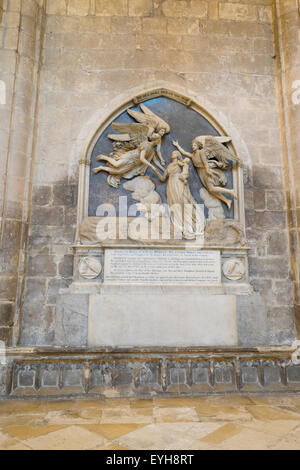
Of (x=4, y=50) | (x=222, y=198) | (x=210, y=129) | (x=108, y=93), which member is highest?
(x=4, y=50)

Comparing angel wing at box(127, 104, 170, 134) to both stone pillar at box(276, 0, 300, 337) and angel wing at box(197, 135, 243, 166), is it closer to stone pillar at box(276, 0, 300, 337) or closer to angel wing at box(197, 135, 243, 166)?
angel wing at box(197, 135, 243, 166)

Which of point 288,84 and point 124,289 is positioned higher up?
point 288,84

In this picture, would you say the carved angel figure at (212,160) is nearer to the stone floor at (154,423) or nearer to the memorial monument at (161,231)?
the memorial monument at (161,231)

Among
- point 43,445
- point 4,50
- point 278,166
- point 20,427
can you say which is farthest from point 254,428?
point 4,50

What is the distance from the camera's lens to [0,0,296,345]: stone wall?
5164 millimetres

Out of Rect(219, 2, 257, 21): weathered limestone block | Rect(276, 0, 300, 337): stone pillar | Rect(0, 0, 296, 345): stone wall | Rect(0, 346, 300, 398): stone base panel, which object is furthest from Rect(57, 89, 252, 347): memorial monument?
Rect(219, 2, 257, 21): weathered limestone block

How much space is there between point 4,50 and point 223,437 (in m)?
6.25

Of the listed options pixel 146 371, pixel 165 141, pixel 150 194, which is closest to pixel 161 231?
pixel 150 194

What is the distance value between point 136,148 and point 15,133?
6.43 ft

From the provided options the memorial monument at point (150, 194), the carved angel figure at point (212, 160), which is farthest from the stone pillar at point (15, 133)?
the carved angel figure at point (212, 160)

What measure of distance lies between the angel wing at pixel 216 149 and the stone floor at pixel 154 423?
3.62m

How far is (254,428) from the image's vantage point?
283 cm

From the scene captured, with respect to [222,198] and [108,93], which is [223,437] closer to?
[222,198]

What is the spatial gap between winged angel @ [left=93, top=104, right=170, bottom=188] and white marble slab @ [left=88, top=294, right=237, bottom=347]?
199 cm
